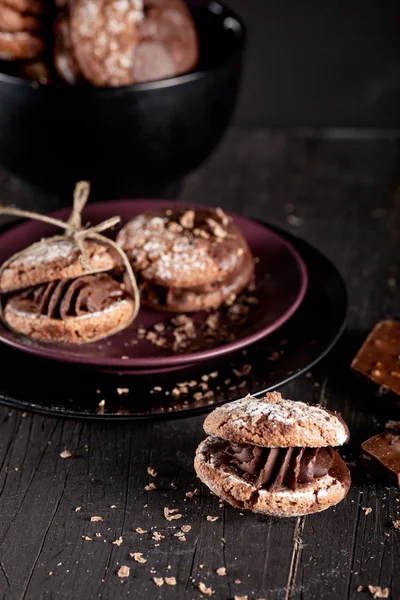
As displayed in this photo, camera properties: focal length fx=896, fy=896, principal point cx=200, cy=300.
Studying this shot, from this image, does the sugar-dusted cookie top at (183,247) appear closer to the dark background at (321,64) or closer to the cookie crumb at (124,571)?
the cookie crumb at (124,571)

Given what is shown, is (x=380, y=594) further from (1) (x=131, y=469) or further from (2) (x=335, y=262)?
(2) (x=335, y=262)

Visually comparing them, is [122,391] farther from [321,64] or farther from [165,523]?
[321,64]

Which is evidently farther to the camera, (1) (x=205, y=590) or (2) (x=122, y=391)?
(2) (x=122, y=391)

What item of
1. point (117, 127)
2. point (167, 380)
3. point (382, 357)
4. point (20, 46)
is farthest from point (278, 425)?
point (20, 46)

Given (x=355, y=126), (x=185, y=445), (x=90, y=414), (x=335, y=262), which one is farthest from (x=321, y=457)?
(x=355, y=126)

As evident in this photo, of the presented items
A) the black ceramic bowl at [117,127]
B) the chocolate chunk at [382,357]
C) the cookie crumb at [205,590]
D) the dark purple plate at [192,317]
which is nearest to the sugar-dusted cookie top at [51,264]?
the dark purple plate at [192,317]
